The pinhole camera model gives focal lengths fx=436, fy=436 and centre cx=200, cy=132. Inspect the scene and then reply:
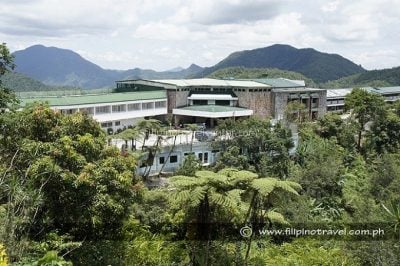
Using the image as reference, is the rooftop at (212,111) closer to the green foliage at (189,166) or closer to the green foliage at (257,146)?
the green foliage at (257,146)

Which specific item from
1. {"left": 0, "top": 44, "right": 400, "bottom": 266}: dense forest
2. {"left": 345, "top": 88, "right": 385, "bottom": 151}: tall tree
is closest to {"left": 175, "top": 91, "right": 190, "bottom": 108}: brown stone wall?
{"left": 345, "top": 88, "right": 385, "bottom": 151}: tall tree

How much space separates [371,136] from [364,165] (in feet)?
10.7

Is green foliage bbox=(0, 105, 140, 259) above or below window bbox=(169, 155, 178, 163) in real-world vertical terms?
above

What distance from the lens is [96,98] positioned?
33.0 metres

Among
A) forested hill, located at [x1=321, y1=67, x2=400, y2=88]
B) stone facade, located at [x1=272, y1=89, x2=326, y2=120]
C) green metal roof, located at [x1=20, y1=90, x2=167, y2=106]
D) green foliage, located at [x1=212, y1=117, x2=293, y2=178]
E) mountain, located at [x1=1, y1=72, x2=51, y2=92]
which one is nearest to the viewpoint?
green foliage, located at [x1=212, y1=117, x2=293, y2=178]

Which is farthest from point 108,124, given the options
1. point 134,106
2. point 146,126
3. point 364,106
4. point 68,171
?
point 68,171

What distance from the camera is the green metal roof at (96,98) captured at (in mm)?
29688

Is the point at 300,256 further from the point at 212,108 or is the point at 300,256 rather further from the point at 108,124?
the point at 212,108

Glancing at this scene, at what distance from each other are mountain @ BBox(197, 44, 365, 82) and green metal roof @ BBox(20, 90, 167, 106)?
105652 millimetres

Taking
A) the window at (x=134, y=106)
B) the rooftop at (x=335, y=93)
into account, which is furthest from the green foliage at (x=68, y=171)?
the rooftop at (x=335, y=93)

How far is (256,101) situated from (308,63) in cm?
13889

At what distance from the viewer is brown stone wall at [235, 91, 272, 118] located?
4044cm

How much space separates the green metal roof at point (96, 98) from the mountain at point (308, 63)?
105652mm

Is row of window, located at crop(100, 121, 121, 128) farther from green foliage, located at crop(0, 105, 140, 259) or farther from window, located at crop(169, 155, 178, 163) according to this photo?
green foliage, located at crop(0, 105, 140, 259)
